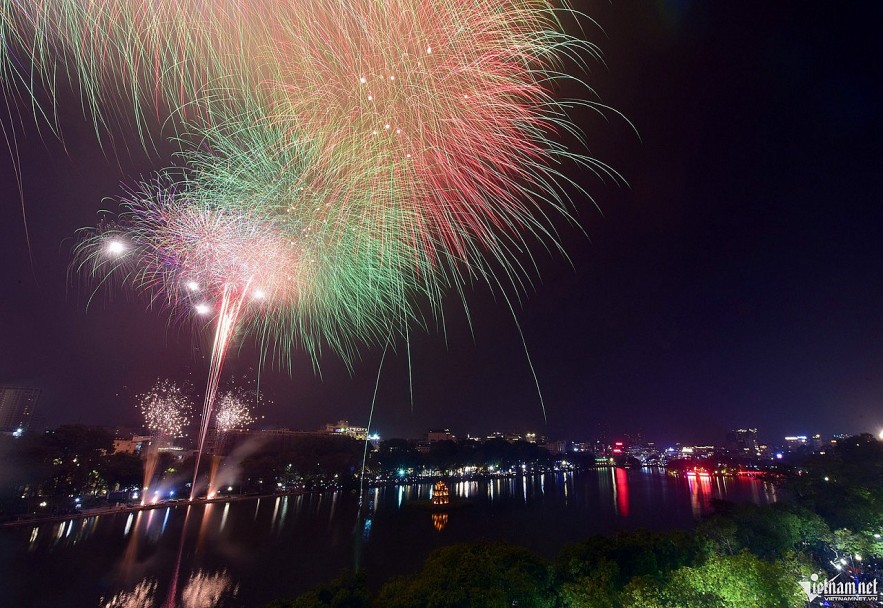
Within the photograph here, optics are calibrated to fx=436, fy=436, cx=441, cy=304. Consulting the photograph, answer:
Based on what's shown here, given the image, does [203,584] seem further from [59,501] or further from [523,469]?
[523,469]

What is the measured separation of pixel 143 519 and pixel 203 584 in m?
16.1

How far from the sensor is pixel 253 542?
89.6ft

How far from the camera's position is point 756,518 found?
1912 cm

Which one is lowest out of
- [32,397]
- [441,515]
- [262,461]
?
[441,515]

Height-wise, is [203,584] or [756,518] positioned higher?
[756,518]

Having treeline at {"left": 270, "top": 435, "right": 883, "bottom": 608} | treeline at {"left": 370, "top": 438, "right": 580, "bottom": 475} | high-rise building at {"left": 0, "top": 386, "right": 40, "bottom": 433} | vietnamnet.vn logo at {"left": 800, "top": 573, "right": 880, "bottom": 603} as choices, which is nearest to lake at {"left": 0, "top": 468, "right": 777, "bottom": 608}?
treeline at {"left": 270, "top": 435, "right": 883, "bottom": 608}

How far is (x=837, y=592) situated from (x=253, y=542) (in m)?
28.3

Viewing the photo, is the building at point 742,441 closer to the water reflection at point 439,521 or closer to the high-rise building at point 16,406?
the water reflection at point 439,521

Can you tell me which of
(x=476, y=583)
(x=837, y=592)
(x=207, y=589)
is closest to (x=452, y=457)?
(x=207, y=589)

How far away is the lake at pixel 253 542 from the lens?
61.4 feet

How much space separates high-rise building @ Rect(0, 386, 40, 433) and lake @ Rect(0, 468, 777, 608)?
38.6 metres

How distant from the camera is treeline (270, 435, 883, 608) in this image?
9016 mm

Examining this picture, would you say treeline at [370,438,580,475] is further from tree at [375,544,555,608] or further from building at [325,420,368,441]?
tree at [375,544,555,608]

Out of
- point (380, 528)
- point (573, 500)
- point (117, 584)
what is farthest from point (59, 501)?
point (573, 500)
